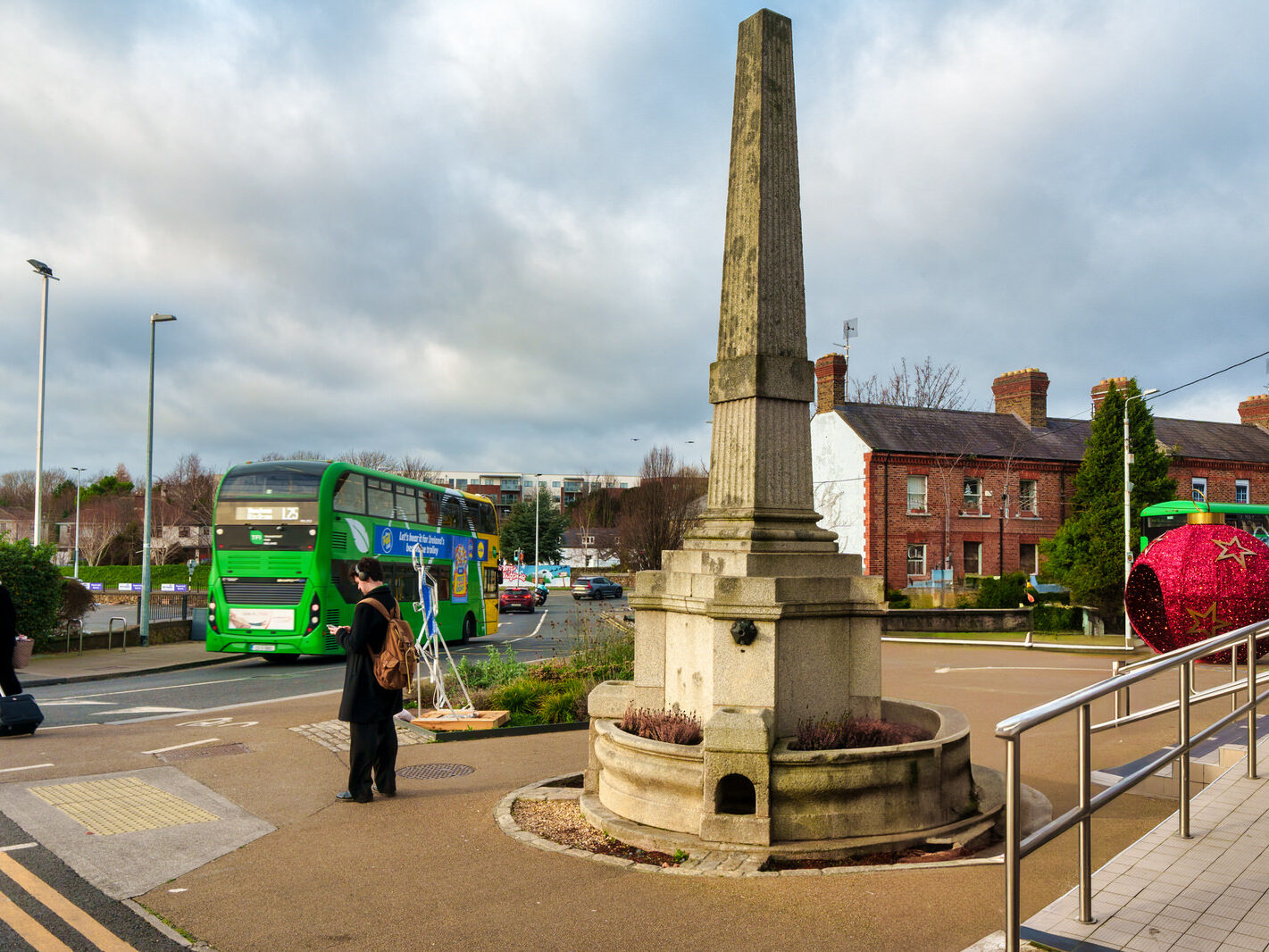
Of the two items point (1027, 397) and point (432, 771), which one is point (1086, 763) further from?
point (1027, 397)

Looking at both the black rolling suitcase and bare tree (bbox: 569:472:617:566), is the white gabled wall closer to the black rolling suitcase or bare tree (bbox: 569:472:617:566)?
the black rolling suitcase

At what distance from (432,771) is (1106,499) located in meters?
29.6

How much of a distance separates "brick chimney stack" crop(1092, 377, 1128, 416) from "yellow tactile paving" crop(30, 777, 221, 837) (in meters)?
32.9

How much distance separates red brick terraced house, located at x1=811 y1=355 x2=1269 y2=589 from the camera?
3669 centimetres

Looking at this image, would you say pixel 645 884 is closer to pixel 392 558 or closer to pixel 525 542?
pixel 392 558

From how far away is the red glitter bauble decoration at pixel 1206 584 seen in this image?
7.04 m

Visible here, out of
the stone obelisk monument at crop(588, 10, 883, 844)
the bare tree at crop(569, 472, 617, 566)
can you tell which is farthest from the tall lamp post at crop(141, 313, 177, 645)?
the bare tree at crop(569, 472, 617, 566)

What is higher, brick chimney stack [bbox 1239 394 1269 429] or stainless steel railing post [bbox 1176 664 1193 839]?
brick chimney stack [bbox 1239 394 1269 429]

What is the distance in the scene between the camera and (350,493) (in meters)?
20.8

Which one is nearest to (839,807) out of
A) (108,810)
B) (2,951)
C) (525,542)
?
(2,951)

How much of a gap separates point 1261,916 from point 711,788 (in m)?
2.85

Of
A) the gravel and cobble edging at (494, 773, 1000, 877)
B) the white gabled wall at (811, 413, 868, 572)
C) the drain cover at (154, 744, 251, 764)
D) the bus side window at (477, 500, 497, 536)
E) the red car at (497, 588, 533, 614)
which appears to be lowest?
the red car at (497, 588, 533, 614)

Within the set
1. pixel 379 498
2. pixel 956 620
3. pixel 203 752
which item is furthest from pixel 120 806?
pixel 956 620

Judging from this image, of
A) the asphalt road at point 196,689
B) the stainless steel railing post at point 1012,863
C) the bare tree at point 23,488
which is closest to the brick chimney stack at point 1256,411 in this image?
the asphalt road at point 196,689
